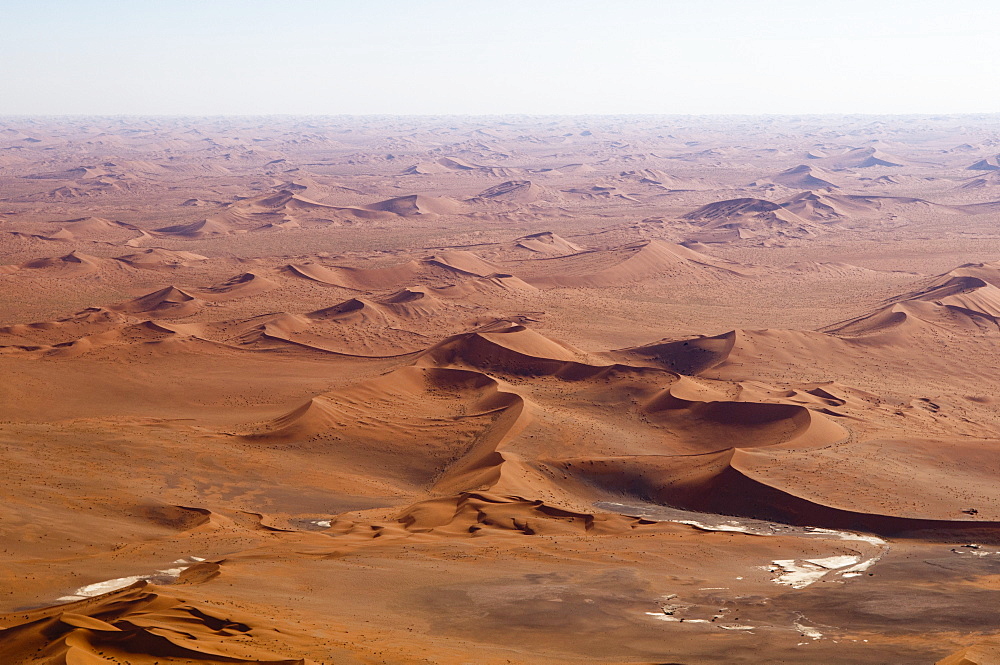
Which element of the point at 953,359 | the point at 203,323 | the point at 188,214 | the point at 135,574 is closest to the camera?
the point at 135,574

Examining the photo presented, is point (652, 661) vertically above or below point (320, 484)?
above

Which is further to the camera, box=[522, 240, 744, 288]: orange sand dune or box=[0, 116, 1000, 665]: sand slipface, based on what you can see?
box=[522, 240, 744, 288]: orange sand dune

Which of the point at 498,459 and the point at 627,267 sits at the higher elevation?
the point at 627,267

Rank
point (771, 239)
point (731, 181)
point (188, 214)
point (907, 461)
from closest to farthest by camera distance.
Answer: point (907, 461) < point (771, 239) < point (188, 214) < point (731, 181)

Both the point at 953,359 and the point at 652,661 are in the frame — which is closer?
the point at 652,661

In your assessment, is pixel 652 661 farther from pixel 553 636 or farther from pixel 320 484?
pixel 320 484

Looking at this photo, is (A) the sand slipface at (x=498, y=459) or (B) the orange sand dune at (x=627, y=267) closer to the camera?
(A) the sand slipface at (x=498, y=459)

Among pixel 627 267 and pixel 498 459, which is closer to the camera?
pixel 498 459

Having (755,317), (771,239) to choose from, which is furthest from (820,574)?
(771,239)
